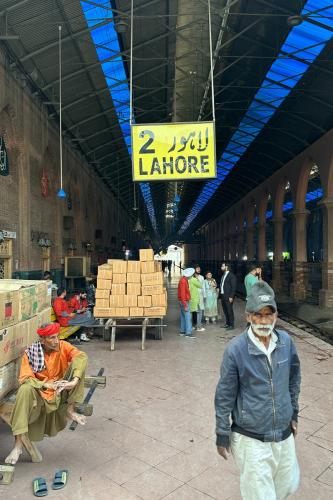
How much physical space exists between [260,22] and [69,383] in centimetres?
1130

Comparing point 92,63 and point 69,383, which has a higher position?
point 92,63

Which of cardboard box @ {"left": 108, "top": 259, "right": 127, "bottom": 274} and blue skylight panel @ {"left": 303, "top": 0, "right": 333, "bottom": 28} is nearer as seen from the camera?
cardboard box @ {"left": 108, "top": 259, "right": 127, "bottom": 274}

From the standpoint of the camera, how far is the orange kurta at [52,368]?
12.9 ft

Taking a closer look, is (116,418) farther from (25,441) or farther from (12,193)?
(12,193)

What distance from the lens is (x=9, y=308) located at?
13.3 feet

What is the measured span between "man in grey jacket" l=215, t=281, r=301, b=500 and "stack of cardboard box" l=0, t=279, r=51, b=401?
226 cm

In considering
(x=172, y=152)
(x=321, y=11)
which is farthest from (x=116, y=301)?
(x=321, y=11)

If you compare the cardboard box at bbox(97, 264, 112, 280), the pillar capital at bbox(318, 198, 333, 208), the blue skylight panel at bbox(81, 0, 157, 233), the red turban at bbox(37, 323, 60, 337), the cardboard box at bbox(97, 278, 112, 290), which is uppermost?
the blue skylight panel at bbox(81, 0, 157, 233)

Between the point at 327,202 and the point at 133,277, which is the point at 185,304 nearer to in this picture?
the point at 133,277

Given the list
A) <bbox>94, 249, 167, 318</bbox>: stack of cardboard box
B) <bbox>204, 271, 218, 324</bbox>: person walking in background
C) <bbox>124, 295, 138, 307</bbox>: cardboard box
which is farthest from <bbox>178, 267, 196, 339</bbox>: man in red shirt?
<bbox>204, 271, 218, 324</bbox>: person walking in background

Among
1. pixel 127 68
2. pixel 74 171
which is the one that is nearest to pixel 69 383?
pixel 127 68

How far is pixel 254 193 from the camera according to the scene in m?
29.3

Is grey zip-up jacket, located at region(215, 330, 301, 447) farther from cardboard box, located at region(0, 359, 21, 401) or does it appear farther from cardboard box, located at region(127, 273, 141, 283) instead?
cardboard box, located at region(127, 273, 141, 283)

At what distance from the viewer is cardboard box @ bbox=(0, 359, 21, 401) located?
3928 millimetres
